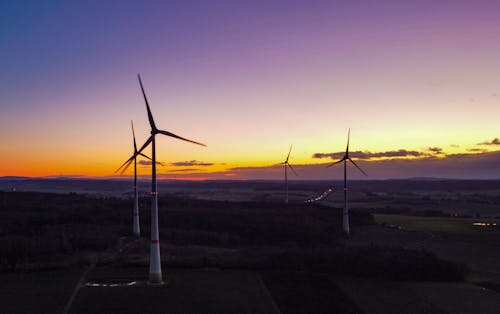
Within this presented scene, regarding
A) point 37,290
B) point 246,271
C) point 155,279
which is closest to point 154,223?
point 155,279

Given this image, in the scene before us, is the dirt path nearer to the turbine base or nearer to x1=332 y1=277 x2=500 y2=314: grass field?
the turbine base

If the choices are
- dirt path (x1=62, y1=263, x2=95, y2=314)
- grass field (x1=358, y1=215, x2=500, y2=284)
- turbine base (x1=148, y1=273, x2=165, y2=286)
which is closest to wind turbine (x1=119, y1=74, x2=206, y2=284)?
turbine base (x1=148, y1=273, x2=165, y2=286)

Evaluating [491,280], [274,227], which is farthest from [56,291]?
[274,227]

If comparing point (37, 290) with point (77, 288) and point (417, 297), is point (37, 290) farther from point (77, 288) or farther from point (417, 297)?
point (417, 297)

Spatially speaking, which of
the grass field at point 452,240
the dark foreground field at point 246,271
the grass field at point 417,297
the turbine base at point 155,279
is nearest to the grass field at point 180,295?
the dark foreground field at point 246,271

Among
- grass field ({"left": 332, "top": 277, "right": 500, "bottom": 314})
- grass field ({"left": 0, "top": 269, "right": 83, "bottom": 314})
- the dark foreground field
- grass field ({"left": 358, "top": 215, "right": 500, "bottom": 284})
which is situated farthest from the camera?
grass field ({"left": 358, "top": 215, "right": 500, "bottom": 284})

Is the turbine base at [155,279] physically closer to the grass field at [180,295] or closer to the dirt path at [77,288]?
the grass field at [180,295]

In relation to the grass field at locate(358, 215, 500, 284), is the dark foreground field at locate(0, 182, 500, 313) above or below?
above
